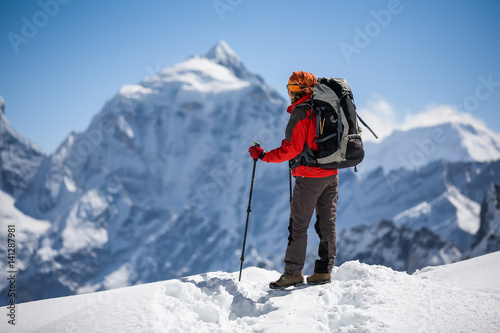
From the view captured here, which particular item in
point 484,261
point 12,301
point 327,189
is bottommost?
point 12,301

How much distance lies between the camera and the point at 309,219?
5.79 m

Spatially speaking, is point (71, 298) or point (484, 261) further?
point (484, 261)

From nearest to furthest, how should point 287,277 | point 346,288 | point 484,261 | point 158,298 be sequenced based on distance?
point 158,298, point 346,288, point 287,277, point 484,261

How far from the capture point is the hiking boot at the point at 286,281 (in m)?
5.66

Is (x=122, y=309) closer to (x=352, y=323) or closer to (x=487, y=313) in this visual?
(x=352, y=323)

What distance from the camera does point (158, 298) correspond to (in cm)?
475

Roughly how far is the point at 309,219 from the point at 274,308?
141 cm

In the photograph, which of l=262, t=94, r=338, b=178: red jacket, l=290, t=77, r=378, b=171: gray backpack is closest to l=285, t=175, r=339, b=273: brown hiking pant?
l=262, t=94, r=338, b=178: red jacket

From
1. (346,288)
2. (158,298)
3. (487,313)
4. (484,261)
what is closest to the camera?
(487,313)

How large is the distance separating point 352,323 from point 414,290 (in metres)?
1.08

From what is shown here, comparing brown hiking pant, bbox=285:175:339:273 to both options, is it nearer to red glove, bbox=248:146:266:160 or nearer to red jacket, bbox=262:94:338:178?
red jacket, bbox=262:94:338:178

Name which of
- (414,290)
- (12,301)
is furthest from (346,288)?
(12,301)

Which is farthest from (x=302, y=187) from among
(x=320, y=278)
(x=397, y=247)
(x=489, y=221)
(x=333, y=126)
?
(x=397, y=247)

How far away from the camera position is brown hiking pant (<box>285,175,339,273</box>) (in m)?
5.66
